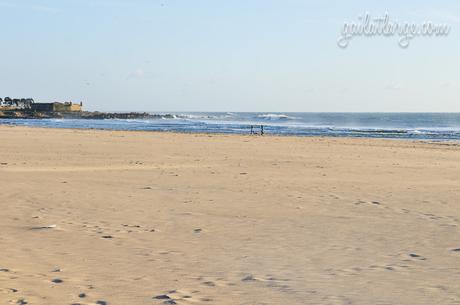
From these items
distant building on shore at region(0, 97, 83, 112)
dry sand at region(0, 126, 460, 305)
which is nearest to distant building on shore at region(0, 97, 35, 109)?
distant building on shore at region(0, 97, 83, 112)

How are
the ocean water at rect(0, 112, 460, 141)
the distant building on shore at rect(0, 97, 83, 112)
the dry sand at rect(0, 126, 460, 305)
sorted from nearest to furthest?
the dry sand at rect(0, 126, 460, 305) < the ocean water at rect(0, 112, 460, 141) < the distant building on shore at rect(0, 97, 83, 112)

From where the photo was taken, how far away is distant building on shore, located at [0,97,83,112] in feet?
360

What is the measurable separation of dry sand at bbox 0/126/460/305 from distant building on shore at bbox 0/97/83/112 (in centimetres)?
10026

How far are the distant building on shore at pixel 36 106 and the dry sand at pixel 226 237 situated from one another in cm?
10026

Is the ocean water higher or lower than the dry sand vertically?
higher

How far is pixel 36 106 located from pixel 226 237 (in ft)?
363

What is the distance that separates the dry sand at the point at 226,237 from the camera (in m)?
5.20

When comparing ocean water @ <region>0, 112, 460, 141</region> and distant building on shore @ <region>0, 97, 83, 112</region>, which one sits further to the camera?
distant building on shore @ <region>0, 97, 83, 112</region>

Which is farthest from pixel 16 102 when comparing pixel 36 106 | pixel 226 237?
pixel 226 237

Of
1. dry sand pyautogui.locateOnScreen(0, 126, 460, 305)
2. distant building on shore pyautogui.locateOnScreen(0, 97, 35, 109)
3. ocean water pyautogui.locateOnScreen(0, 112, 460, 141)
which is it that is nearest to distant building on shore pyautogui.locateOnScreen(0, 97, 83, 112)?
distant building on shore pyautogui.locateOnScreen(0, 97, 35, 109)

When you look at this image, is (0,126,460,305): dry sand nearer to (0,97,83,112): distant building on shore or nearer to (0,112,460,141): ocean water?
(0,112,460,141): ocean water

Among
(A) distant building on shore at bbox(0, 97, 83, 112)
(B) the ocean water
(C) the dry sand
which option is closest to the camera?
(C) the dry sand

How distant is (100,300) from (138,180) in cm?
827

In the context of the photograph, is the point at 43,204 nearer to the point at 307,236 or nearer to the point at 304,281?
the point at 307,236
